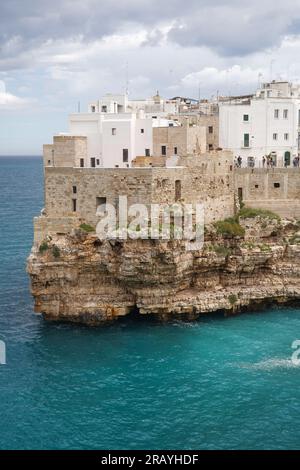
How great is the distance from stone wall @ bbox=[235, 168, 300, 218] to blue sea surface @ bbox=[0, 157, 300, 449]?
792 centimetres

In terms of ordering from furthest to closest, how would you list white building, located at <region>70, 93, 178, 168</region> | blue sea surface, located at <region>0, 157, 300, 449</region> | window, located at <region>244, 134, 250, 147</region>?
window, located at <region>244, 134, 250, 147</region>, white building, located at <region>70, 93, 178, 168</region>, blue sea surface, located at <region>0, 157, 300, 449</region>

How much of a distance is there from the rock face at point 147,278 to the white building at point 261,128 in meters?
9.73

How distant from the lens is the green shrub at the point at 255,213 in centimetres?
4425

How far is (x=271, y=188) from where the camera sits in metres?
47.0

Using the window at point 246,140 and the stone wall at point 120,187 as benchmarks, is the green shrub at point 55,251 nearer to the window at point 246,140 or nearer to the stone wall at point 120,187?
the stone wall at point 120,187

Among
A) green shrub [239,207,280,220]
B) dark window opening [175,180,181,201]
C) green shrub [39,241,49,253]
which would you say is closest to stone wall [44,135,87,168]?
green shrub [39,241,49,253]

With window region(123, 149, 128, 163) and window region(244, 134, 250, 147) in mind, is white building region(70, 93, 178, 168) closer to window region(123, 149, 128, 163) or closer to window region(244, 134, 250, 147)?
window region(123, 149, 128, 163)

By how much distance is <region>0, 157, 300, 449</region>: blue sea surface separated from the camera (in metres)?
27.2

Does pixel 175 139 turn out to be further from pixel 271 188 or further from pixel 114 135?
pixel 271 188
